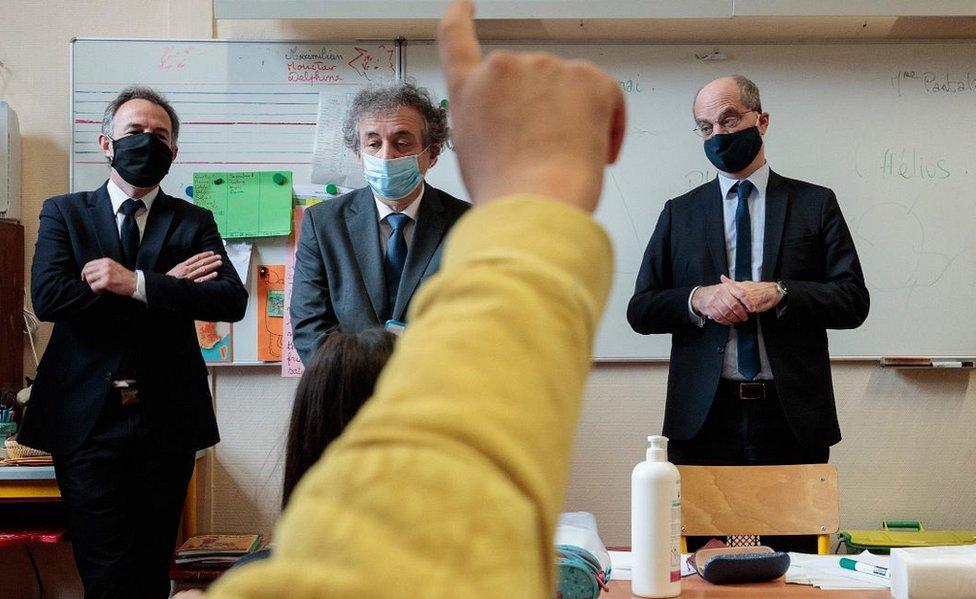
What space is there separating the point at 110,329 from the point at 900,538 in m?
2.73

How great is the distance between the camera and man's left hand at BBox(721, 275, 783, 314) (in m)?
2.72

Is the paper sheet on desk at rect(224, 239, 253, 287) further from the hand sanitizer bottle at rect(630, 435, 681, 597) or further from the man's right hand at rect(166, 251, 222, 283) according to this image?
the hand sanitizer bottle at rect(630, 435, 681, 597)

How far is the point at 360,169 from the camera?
3.80 metres

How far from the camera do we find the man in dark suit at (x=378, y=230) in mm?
2619

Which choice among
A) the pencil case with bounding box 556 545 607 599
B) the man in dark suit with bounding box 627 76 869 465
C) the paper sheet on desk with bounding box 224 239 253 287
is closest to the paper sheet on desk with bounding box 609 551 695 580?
the pencil case with bounding box 556 545 607 599

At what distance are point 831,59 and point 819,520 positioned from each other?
2.19 meters

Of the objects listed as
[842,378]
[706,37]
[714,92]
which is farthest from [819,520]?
[706,37]

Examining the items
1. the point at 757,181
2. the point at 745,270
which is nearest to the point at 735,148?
the point at 757,181

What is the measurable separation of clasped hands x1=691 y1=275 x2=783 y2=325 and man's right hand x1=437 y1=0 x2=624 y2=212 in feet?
8.19

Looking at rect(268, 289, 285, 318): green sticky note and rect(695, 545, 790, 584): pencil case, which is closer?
rect(695, 545, 790, 584): pencil case

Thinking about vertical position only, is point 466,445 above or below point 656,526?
above

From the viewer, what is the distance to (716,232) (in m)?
2.94

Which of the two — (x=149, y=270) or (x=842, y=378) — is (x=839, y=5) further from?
Answer: (x=149, y=270)

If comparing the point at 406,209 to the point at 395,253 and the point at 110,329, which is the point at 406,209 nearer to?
the point at 395,253
